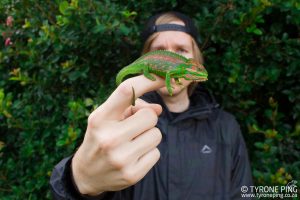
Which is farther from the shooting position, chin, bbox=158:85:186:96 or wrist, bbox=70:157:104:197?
chin, bbox=158:85:186:96

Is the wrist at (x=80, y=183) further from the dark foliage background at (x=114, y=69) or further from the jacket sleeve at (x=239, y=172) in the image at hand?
the jacket sleeve at (x=239, y=172)

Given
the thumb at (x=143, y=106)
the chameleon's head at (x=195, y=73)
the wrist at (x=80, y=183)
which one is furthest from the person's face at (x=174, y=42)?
the wrist at (x=80, y=183)

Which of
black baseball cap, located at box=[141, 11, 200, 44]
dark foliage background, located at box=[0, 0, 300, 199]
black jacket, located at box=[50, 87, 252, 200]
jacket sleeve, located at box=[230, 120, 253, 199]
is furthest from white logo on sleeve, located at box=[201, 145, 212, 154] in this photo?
black baseball cap, located at box=[141, 11, 200, 44]

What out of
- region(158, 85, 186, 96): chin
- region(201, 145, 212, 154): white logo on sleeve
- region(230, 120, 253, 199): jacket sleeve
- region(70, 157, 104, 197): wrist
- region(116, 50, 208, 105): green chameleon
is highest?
region(116, 50, 208, 105): green chameleon

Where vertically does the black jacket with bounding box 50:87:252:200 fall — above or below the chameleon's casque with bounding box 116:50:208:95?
below

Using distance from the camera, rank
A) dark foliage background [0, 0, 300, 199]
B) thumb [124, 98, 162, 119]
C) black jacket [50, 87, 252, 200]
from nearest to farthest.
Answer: thumb [124, 98, 162, 119]
black jacket [50, 87, 252, 200]
dark foliage background [0, 0, 300, 199]

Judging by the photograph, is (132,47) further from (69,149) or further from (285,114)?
(285,114)

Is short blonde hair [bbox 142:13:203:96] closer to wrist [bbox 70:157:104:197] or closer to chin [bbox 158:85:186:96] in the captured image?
chin [bbox 158:85:186:96]
